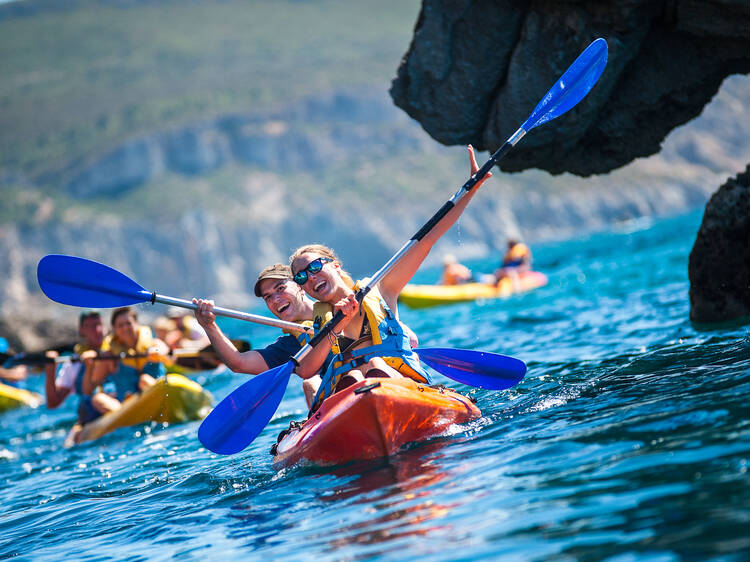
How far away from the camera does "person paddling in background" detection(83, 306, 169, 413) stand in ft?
32.8

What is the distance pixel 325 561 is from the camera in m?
3.57

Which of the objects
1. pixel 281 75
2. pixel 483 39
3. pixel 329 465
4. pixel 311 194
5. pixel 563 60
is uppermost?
pixel 281 75

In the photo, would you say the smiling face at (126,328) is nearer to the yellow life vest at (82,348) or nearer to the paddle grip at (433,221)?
the yellow life vest at (82,348)

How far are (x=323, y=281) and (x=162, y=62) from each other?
12455cm

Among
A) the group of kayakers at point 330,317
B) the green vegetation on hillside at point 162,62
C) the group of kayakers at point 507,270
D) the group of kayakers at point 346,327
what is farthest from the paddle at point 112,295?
the green vegetation on hillside at point 162,62

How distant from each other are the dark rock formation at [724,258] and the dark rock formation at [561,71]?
960mm

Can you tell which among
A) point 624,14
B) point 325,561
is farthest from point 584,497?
point 624,14

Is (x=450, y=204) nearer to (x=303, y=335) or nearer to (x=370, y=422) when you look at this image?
(x=303, y=335)

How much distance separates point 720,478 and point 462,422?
89.6 inches

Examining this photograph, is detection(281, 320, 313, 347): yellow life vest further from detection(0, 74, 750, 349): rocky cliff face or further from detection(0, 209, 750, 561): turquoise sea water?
detection(0, 74, 750, 349): rocky cliff face

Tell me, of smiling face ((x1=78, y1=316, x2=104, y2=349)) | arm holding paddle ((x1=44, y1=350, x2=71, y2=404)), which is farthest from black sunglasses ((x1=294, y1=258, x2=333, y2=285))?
arm holding paddle ((x1=44, y1=350, x2=71, y2=404))

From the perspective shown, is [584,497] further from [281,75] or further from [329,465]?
[281,75]

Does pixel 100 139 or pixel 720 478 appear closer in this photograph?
pixel 720 478

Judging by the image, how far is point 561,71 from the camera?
7.50 meters
